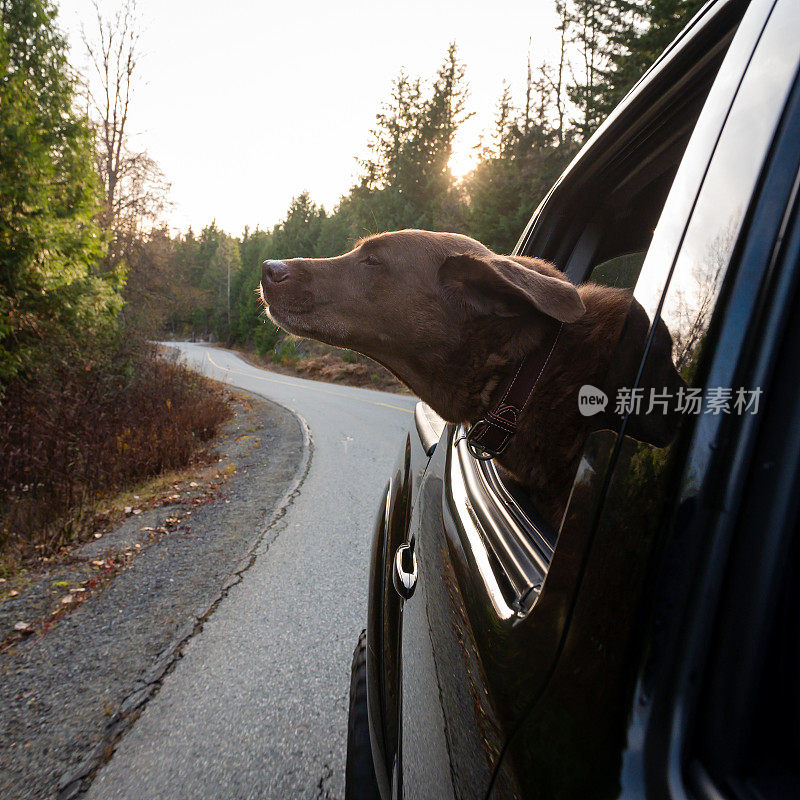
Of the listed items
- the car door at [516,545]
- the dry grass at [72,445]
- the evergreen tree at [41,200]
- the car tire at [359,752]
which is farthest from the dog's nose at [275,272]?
the evergreen tree at [41,200]

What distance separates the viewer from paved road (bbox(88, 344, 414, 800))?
216cm

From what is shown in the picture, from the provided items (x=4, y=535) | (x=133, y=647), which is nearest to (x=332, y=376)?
(x=4, y=535)

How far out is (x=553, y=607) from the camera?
0.74m

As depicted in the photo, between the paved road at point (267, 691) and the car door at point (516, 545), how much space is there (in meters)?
1.38

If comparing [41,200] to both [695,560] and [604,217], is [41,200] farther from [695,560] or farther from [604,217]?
[695,560]

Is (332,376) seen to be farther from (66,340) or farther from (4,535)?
(4,535)

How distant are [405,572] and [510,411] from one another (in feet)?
1.80

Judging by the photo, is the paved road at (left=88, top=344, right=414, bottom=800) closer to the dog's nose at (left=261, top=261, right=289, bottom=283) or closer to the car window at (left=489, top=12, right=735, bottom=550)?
the car window at (left=489, top=12, right=735, bottom=550)

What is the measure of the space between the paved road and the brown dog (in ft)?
5.50

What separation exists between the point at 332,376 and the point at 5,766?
24996 millimetres

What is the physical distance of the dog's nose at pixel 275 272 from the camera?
7.72 feet

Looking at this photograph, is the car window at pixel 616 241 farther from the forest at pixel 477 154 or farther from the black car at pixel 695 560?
the forest at pixel 477 154

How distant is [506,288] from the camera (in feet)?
5.28

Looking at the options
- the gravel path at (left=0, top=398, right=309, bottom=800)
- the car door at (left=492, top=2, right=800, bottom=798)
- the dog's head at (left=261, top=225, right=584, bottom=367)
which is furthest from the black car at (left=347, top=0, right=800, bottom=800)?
the gravel path at (left=0, top=398, right=309, bottom=800)
